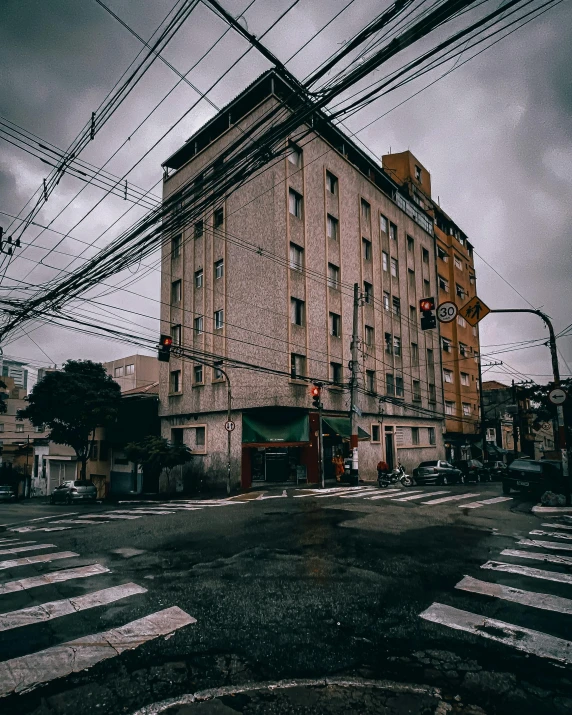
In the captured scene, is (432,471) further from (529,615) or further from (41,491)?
(41,491)

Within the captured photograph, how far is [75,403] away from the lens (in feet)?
104

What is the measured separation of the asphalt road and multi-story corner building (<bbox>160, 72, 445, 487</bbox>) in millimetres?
15445

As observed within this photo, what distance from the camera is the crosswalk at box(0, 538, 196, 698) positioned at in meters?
4.01

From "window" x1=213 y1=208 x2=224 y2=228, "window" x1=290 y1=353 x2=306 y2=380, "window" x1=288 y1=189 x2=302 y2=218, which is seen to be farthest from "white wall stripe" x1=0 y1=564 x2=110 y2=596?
"window" x1=213 y1=208 x2=224 y2=228

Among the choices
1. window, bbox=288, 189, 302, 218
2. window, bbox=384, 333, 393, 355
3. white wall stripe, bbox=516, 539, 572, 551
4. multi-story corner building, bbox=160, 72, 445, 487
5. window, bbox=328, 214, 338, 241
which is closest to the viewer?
white wall stripe, bbox=516, 539, 572, 551

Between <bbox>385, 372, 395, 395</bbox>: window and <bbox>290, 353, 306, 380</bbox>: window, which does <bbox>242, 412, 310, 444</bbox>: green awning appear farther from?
<bbox>385, 372, 395, 395</bbox>: window

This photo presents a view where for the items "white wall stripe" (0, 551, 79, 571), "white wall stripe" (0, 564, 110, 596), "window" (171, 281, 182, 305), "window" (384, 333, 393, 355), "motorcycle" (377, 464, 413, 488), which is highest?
"window" (171, 281, 182, 305)

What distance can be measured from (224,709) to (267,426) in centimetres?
2162

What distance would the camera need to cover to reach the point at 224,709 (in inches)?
133

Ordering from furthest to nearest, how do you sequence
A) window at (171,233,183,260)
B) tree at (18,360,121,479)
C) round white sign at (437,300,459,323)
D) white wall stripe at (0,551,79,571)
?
tree at (18,360,121,479)
window at (171,233,183,260)
round white sign at (437,300,459,323)
white wall stripe at (0,551,79,571)

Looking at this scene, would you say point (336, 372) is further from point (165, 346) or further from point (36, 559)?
point (36, 559)

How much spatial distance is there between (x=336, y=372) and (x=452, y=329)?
64.9 feet

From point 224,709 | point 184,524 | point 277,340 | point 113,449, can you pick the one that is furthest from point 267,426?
point 224,709

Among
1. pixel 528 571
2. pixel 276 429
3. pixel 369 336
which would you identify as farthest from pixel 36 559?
pixel 369 336
